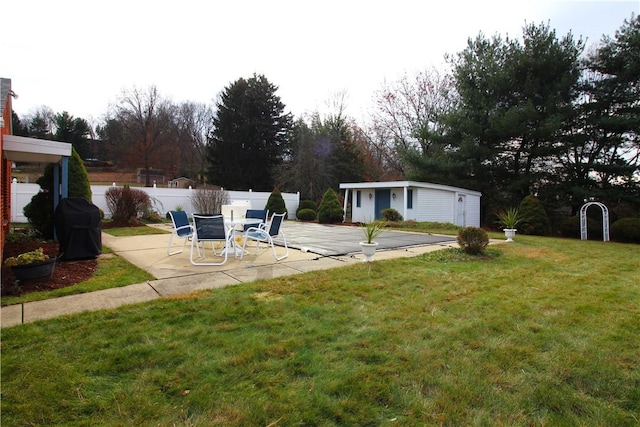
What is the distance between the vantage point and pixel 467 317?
3244mm

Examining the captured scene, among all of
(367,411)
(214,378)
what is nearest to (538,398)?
(367,411)

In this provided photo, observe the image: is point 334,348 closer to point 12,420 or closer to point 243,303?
point 243,303

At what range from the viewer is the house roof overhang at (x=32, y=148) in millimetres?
5543

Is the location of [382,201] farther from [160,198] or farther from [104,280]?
[104,280]

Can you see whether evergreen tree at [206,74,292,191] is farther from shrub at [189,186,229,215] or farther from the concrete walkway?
the concrete walkway

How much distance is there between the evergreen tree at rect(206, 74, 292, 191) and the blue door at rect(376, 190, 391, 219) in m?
11.8

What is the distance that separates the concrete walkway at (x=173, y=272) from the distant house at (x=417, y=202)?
28.1 feet

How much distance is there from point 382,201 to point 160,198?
11.8 metres

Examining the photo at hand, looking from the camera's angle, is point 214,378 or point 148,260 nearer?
point 214,378

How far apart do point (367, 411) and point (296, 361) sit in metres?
0.64

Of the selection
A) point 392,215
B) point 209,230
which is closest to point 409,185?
point 392,215

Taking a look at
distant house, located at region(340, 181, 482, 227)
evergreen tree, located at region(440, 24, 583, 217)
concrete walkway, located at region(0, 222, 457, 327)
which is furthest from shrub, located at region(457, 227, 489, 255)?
evergreen tree, located at region(440, 24, 583, 217)

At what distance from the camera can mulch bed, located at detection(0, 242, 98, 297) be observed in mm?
3670

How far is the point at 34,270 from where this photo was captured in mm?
4047
